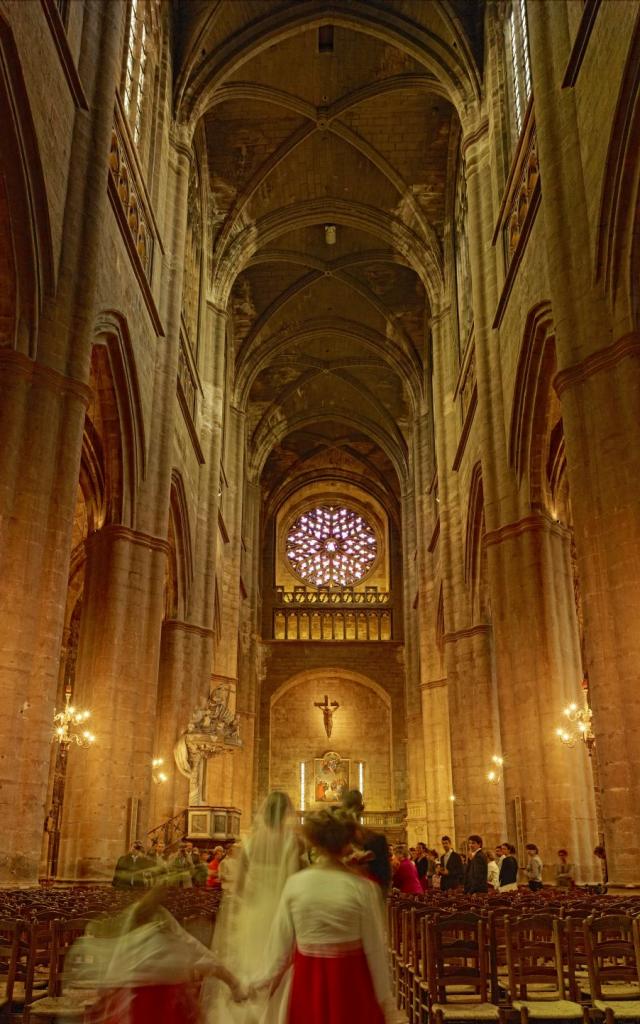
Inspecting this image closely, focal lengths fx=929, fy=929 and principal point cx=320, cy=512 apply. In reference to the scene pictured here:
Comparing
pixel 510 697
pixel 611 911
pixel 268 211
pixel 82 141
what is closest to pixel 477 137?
pixel 268 211

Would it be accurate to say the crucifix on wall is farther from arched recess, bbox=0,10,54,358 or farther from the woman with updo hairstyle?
the woman with updo hairstyle

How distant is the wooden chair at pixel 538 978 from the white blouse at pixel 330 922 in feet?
8.14

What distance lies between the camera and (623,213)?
11.3 meters

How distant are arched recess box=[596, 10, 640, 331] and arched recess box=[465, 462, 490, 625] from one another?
9463mm

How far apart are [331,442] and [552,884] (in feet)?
91.3

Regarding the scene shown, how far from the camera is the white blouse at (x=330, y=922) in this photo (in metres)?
3.08

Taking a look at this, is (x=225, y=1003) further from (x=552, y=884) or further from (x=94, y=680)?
(x=94, y=680)

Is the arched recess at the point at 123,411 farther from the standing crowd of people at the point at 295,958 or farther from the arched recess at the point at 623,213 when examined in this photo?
the standing crowd of people at the point at 295,958

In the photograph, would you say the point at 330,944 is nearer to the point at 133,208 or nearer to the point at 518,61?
the point at 133,208

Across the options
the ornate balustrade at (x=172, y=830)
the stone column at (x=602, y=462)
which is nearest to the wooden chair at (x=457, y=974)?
the stone column at (x=602, y=462)

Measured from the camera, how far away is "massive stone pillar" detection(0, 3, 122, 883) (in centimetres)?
990

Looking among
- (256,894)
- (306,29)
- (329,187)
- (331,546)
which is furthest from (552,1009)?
(331,546)

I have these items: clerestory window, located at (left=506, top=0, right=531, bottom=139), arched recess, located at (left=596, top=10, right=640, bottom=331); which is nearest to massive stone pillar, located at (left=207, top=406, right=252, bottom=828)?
clerestory window, located at (left=506, top=0, right=531, bottom=139)

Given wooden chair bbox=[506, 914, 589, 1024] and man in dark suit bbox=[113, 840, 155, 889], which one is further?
wooden chair bbox=[506, 914, 589, 1024]
